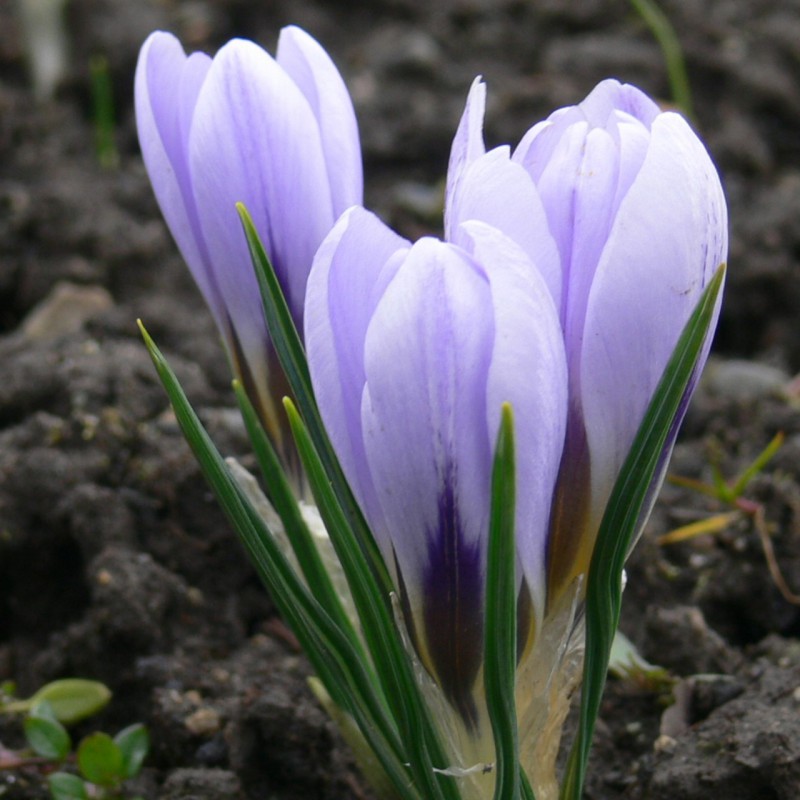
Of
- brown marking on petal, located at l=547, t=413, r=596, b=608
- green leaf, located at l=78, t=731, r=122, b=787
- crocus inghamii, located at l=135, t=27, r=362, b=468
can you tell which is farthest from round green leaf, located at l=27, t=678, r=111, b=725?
brown marking on petal, located at l=547, t=413, r=596, b=608

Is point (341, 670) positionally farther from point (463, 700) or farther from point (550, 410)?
point (550, 410)

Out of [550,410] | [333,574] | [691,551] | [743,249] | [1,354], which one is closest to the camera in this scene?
[550,410]

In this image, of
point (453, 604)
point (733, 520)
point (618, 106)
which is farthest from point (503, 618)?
point (733, 520)

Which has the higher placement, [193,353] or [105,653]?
[193,353]

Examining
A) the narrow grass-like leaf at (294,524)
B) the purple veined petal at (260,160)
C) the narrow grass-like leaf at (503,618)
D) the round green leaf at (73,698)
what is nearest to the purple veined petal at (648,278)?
the narrow grass-like leaf at (503,618)

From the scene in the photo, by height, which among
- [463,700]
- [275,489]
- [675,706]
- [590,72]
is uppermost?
[590,72]

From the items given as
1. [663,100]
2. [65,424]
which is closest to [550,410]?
[65,424]

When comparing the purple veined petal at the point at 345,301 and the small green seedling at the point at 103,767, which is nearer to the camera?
the purple veined petal at the point at 345,301

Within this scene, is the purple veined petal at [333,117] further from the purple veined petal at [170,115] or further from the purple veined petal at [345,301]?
the purple veined petal at [345,301]
